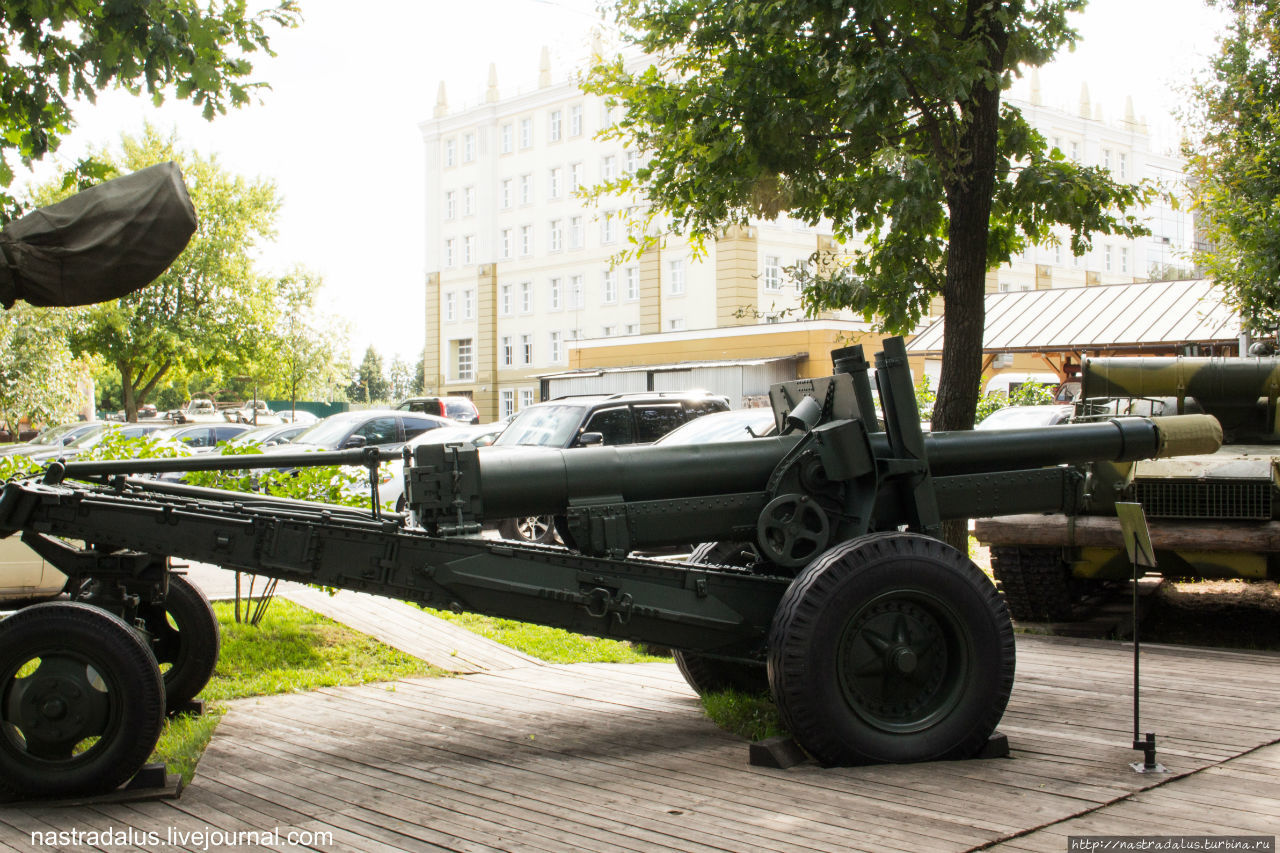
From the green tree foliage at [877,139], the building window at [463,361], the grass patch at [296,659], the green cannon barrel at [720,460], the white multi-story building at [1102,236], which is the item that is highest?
the white multi-story building at [1102,236]

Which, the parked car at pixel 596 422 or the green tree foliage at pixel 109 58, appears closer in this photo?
the green tree foliage at pixel 109 58

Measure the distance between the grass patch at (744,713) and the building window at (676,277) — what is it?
135ft

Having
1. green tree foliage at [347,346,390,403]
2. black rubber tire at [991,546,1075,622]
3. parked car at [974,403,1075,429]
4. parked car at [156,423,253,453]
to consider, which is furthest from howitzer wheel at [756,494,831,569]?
green tree foliage at [347,346,390,403]

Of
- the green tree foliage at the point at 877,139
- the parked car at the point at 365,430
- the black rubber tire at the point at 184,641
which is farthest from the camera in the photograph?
the parked car at the point at 365,430

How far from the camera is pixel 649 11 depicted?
8500 mm

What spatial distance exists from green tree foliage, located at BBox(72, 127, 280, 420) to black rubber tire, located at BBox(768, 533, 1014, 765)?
1225 inches

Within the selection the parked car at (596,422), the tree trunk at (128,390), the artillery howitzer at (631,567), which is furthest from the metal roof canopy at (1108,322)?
the tree trunk at (128,390)

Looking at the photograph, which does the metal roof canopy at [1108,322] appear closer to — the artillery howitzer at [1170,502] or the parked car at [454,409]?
the artillery howitzer at [1170,502]

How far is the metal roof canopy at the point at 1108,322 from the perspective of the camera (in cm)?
2322

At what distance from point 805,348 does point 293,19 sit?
1186 inches

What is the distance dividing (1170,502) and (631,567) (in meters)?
4.80

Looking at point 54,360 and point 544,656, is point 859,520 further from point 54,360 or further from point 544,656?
point 54,360

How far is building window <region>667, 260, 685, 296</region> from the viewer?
4691cm

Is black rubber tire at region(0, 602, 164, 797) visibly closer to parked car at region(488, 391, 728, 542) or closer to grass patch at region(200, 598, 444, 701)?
grass patch at region(200, 598, 444, 701)
